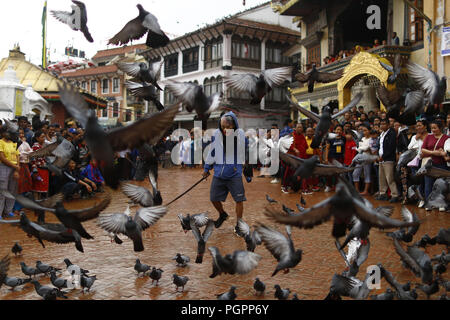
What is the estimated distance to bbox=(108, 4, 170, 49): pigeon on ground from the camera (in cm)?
495

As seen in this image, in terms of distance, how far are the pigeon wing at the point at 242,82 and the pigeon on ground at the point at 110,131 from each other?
1806 millimetres

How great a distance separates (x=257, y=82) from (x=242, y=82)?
202mm

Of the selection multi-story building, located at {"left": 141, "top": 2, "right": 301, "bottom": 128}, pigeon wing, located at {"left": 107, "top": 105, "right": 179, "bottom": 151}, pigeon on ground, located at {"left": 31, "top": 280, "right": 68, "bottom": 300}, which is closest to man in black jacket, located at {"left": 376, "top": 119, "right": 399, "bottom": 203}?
pigeon wing, located at {"left": 107, "top": 105, "right": 179, "bottom": 151}

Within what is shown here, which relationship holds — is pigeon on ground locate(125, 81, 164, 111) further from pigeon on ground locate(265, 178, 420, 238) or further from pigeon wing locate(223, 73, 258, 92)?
pigeon on ground locate(265, 178, 420, 238)

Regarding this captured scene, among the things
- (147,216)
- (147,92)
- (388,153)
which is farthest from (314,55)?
(147,216)

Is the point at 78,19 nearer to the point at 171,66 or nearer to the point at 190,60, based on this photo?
the point at 190,60

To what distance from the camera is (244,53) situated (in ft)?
109

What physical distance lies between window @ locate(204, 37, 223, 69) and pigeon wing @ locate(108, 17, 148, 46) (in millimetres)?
28311

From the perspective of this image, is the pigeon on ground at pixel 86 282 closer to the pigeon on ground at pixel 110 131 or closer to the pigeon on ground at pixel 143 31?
the pigeon on ground at pixel 110 131

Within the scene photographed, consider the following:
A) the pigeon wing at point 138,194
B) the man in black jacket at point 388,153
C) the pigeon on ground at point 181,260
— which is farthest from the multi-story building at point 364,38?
the pigeon on ground at point 181,260

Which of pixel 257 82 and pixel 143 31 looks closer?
pixel 143 31

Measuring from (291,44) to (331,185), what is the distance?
25.3 meters

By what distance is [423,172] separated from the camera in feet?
19.5
